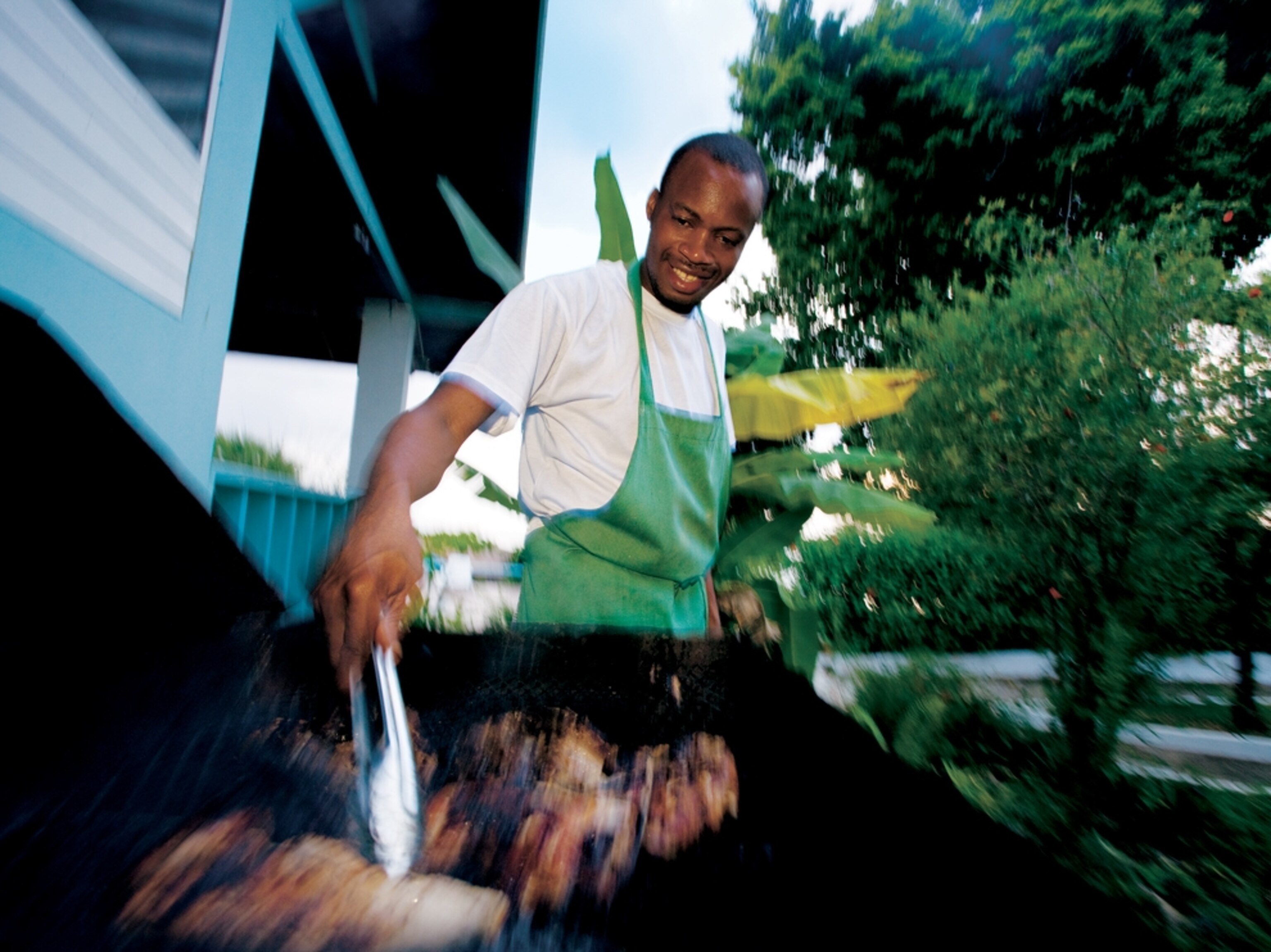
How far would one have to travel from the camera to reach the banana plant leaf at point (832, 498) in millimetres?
1354

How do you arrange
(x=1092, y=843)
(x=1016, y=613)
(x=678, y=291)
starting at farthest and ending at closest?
(x=1016, y=613), (x=678, y=291), (x=1092, y=843)

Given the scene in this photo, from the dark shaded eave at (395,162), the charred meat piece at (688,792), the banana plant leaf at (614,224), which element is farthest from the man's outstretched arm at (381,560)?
the dark shaded eave at (395,162)

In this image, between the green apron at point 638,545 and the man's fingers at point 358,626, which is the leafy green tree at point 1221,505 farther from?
the man's fingers at point 358,626

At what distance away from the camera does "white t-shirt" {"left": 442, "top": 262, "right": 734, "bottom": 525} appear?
3.64 feet

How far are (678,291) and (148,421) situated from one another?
6.70 ft

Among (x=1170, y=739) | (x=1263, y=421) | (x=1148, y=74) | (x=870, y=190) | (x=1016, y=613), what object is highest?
(x=1148, y=74)

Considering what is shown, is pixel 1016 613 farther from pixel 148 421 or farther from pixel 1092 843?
pixel 148 421

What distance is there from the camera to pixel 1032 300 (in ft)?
17.9

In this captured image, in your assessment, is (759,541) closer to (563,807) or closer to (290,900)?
(563,807)

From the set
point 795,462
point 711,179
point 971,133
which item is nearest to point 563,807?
point 795,462

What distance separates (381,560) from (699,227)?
3.25 feet

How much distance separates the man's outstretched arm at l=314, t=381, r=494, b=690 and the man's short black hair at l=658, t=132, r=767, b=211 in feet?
2.84

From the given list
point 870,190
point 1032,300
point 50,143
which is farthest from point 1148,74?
point 50,143

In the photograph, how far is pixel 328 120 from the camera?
13.5ft
